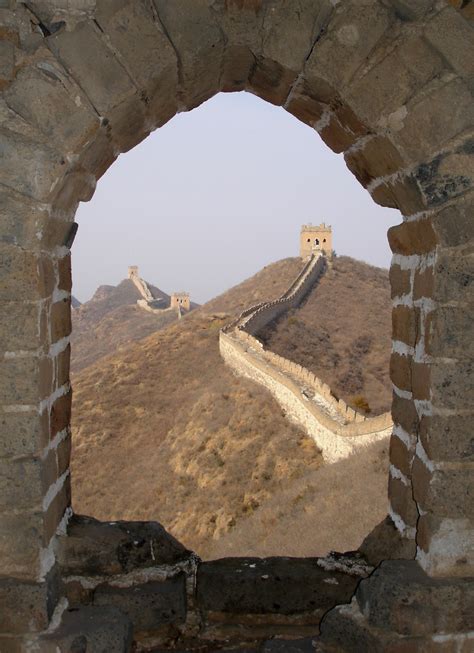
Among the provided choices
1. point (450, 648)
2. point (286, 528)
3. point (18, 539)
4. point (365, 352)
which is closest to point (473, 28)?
point (450, 648)

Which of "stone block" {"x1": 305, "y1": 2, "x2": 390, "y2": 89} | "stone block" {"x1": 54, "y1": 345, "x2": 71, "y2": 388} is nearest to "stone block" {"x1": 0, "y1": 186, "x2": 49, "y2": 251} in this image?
"stone block" {"x1": 54, "y1": 345, "x2": 71, "y2": 388}

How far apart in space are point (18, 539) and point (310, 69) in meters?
2.33

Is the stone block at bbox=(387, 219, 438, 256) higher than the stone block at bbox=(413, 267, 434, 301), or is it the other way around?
the stone block at bbox=(387, 219, 438, 256)

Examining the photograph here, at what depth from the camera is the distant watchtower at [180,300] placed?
7156 cm

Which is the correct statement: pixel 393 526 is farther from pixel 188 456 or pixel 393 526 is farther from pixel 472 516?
pixel 188 456

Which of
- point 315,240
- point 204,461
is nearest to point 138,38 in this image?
point 204,461

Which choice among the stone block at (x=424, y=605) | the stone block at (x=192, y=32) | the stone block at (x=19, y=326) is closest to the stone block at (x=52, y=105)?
the stone block at (x=192, y=32)

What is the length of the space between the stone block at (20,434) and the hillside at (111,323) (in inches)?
2058

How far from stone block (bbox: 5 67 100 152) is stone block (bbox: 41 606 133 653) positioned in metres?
2.03

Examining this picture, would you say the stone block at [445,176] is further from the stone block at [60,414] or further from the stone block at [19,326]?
the stone block at [60,414]

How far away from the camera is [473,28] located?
250cm

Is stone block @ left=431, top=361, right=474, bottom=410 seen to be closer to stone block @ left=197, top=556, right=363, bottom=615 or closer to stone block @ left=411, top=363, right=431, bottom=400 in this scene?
stone block @ left=411, top=363, right=431, bottom=400

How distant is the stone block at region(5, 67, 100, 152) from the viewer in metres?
2.43

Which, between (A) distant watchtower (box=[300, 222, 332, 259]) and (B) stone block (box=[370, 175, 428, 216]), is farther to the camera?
(A) distant watchtower (box=[300, 222, 332, 259])
